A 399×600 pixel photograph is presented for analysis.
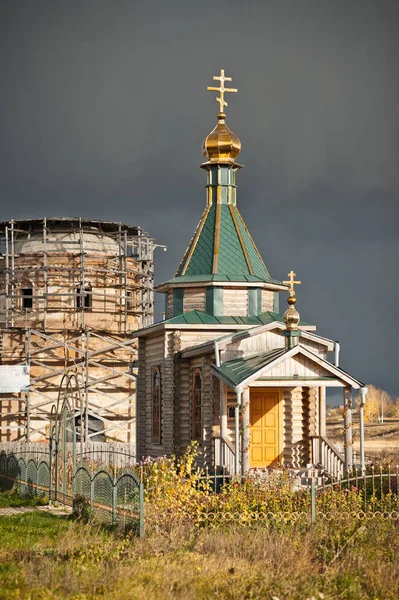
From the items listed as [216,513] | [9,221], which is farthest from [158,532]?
[9,221]

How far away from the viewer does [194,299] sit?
28.7 meters

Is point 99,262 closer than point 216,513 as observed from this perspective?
No

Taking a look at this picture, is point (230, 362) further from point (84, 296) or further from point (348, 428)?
point (84, 296)

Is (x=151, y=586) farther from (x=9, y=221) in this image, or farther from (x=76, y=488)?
(x=9, y=221)

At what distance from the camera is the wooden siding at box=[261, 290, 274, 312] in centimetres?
2933

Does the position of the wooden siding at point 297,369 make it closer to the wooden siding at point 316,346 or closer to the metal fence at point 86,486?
the wooden siding at point 316,346

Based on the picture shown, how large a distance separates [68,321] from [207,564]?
112 ft

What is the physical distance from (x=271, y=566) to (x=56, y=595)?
8.73ft

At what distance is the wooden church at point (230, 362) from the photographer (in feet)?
77.8

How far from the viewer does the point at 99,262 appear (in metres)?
47.2

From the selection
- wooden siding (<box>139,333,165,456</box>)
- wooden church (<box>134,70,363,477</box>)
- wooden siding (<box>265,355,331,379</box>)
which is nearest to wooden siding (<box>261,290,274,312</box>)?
wooden church (<box>134,70,363,477</box>)

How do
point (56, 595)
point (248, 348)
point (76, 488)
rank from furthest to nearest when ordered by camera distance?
point (248, 348) → point (76, 488) → point (56, 595)

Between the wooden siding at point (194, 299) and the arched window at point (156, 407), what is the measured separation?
1.87 meters

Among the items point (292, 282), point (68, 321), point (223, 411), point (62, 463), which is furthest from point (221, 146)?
point (68, 321)
